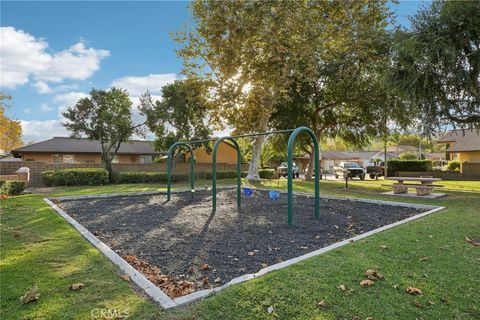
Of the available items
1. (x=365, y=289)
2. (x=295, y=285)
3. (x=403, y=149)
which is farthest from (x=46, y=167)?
(x=403, y=149)

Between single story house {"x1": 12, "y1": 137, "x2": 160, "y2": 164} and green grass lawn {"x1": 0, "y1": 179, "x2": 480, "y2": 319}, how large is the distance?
24.2 meters

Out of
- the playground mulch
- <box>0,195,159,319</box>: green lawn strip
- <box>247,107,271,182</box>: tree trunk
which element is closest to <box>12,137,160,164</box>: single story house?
<box>247,107,271,182</box>: tree trunk

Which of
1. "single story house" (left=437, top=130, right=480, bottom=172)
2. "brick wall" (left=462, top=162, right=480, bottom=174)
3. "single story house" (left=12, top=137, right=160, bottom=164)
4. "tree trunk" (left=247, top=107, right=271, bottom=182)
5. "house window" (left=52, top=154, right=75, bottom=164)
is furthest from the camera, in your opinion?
"single story house" (left=437, top=130, right=480, bottom=172)

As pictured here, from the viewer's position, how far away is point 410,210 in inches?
364

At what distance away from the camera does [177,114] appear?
21.8 metres

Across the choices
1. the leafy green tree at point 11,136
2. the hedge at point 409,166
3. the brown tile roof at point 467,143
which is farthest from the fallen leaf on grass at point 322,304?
the leafy green tree at point 11,136

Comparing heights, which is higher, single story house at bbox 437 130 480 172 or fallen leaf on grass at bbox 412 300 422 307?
single story house at bbox 437 130 480 172

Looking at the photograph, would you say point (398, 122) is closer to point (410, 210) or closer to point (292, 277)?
point (410, 210)

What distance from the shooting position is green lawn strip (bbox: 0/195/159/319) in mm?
3072

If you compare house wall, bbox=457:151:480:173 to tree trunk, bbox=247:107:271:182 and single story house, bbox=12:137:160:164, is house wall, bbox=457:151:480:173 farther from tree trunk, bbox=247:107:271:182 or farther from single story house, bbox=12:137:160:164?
single story house, bbox=12:137:160:164

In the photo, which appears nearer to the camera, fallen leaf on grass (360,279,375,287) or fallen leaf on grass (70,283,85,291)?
fallen leaf on grass (70,283,85,291)

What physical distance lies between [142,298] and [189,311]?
60 cm

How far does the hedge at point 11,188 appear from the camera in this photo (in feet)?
40.8

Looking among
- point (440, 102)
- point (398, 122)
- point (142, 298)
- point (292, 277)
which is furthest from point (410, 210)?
point (398, 122)
